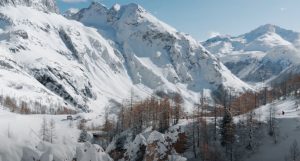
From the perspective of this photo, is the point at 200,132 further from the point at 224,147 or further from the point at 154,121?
the point at 154,121

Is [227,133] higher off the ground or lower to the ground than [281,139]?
higher

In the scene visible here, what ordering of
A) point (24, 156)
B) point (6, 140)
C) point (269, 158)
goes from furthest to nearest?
point (269, 158)
point (6, 140)
point (24, 156)

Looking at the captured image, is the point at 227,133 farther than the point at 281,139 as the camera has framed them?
No

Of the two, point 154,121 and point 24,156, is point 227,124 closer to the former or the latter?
point 154,121

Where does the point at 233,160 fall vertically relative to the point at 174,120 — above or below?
below

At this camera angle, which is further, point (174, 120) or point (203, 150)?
point (174, 120)

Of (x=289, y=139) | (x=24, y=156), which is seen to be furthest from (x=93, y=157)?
(x=289, y=139)

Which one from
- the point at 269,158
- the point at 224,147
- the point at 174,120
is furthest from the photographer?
the point at 174,120

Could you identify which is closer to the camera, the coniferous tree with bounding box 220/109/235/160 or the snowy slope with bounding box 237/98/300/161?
the snowy slope with bounding box 237/98/300/161

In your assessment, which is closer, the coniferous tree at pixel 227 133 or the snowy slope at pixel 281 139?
the snowy slope at pixel 281 139
